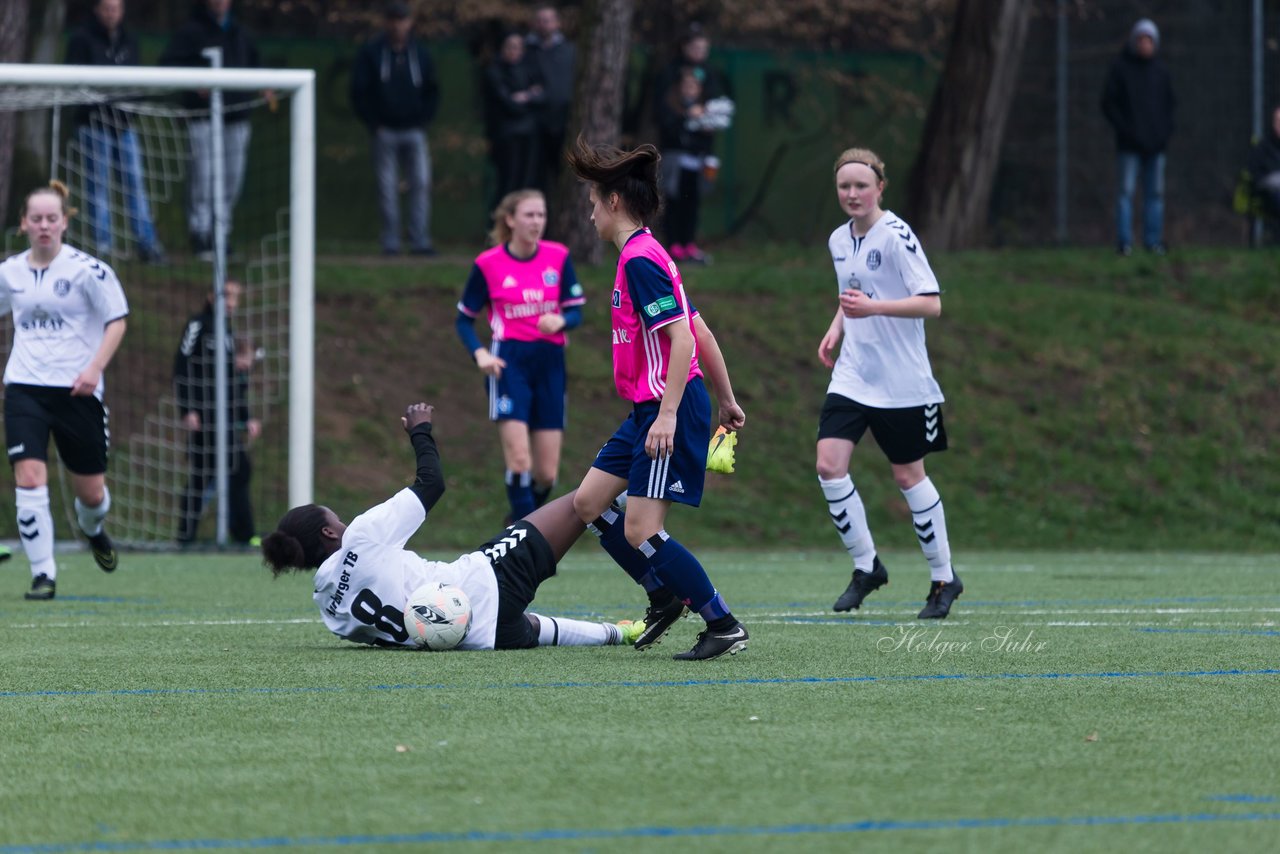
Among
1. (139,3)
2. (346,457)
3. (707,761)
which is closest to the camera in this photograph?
(707,761)

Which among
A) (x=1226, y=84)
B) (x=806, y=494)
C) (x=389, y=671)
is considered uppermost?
(x=1226, y=84)

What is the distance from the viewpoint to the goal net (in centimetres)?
1346

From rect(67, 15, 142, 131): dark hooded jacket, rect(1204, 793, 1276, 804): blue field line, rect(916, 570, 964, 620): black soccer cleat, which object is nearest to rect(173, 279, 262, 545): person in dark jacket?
rect(67, 15, 142, 131): dark hooded jacket

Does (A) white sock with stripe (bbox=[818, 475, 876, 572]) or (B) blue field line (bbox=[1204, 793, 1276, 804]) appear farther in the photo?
(A) white sock with stripe (bbox=[818, 475, 876, 572])

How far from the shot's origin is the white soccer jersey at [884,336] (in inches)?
333

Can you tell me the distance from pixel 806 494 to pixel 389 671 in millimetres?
10308

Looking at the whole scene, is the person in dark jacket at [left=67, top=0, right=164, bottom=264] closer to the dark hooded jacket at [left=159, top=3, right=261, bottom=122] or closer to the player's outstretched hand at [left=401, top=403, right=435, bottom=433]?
the dark hooded jacket at [left=159, top=3, right=261, bottom=122]

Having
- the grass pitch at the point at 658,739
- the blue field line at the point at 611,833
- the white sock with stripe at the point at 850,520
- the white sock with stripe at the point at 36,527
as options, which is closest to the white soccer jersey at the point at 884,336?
the white sock with stripe at the point at 850,520

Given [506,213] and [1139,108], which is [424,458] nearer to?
[506,213]

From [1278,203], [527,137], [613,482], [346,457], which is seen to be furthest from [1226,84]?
[613,482]

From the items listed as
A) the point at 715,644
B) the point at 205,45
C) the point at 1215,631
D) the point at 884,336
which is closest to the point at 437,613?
the point at 715,644

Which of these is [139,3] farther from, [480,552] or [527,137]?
[480,552]

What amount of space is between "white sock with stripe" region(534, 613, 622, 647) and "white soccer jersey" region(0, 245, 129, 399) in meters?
3.78

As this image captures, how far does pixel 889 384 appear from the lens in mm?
8523
